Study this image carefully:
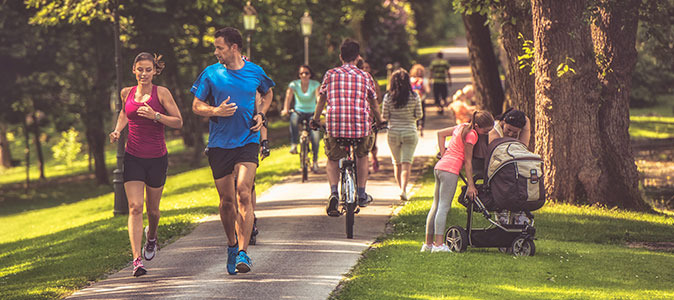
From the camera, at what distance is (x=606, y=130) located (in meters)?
14.9

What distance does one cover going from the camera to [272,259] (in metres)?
9.94

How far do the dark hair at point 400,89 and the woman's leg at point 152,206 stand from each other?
5.26m

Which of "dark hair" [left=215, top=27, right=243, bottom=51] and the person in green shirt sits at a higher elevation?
"dark hair" [left=215, top=27, right=243, bottom=51]

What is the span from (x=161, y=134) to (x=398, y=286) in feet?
8.96

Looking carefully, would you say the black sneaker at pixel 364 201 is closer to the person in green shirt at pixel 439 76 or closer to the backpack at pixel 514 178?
the backpack at pixel 514 178

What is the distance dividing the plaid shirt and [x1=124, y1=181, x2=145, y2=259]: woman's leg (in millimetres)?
2928

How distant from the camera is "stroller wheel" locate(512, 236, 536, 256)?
33.0ft

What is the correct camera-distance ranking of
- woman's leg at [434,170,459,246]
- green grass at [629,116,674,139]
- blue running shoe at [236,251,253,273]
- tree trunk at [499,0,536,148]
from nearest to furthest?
blue running shoe at [236,251,253,273], woman's leg at [434,170,459,246], tree trunk at [499,0,536,148], green grass at [629,116,674,139]

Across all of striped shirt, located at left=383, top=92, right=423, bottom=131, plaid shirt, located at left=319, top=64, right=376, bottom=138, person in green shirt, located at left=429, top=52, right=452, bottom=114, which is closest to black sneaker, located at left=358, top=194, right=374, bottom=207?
plaid shirt, located at left=319, top=64, right=376, bottom=138

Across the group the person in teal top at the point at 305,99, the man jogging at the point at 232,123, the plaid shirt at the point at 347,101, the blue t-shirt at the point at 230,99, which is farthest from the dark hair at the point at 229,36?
the person in teal top at the point at 305,99

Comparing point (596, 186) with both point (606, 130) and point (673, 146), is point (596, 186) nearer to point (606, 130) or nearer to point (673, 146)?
point (606, 130)

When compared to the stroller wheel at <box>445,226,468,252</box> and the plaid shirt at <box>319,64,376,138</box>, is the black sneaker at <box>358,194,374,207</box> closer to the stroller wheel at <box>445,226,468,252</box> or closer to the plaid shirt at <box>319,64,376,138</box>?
the plaid shirt at <box>319,64,376,138</box>

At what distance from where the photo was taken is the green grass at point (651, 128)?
32406 millimetres

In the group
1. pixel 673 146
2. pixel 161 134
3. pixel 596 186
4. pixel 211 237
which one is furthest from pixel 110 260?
pixel 673 146
